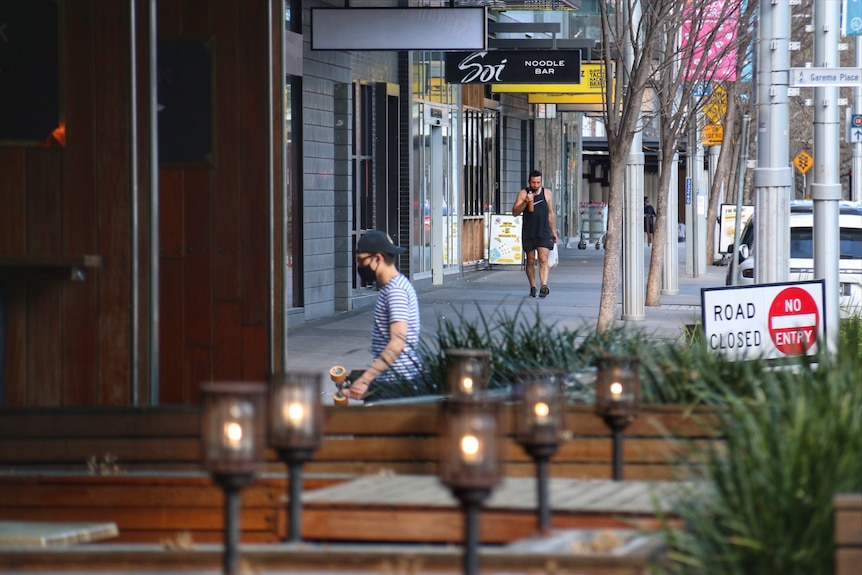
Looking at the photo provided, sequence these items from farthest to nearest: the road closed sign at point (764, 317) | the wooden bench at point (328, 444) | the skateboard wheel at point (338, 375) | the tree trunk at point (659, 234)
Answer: the tree trunk at point (659, 234), the road closed sign at point (764, 317), the skateboard wheel at point (338, 375), the wooden bench at point (328, 444)

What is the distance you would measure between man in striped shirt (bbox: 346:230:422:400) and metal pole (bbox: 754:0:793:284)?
12.7 feet

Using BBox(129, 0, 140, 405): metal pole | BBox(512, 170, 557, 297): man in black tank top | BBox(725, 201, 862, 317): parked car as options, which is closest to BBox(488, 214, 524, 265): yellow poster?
BBox(512, 170, 557, 297): man in black tank top

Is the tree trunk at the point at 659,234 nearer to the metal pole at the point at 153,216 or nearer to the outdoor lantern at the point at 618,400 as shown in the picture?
the metal pole at the point at 153,216

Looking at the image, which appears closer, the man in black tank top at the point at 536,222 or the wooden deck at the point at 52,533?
the wooden deck at the point at 52,533

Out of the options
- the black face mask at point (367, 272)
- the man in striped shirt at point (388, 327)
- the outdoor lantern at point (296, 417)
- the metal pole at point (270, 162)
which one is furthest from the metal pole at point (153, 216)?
the outdoor lantern at point (296, 417)

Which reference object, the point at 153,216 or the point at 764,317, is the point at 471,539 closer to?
the point at 153,216

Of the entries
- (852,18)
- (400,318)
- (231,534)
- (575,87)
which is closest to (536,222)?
(575,87)

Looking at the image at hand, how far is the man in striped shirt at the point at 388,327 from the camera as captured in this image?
825 centimetres

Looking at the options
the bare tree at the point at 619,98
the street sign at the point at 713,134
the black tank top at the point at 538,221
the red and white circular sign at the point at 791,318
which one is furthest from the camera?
the street sign at the point at 713,134

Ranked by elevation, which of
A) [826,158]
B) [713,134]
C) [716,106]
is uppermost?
[716,106]

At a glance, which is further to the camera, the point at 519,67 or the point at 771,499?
the point at 519,67

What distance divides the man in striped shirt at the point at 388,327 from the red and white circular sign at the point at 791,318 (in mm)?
2535

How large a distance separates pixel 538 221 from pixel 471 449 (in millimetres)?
17658

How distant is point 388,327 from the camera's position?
856 centimetres
